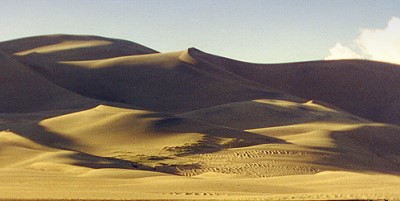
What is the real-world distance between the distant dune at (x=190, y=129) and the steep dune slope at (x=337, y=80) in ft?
0.50

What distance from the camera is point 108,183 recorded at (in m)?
22.2

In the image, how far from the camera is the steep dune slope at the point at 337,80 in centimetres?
6862

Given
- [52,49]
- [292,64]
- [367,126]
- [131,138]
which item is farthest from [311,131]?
[52,49]

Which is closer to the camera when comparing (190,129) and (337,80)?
(190,129)

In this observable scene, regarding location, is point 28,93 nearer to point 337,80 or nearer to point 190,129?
point 190,129

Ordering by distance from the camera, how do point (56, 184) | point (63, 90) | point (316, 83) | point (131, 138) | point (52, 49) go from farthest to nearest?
1. point (52, 49)
2. point (316, 83)
3. point (63, 90)
4. point (131, 138)
5. point (56, 184)

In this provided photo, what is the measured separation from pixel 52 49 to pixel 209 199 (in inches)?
2611

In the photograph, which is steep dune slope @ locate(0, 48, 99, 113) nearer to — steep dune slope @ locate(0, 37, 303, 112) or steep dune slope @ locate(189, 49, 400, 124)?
steep dune slope @ locate(0, 37, 303, 112)

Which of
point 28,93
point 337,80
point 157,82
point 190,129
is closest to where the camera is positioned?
point 190,129

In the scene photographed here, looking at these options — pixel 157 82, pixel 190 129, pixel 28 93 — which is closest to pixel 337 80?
pixel 157 82

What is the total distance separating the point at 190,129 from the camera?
3681 cm

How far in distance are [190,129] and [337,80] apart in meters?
38.4

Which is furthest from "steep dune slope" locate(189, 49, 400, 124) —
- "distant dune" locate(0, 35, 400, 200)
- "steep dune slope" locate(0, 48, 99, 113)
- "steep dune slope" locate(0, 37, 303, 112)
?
"steep dune slope" locate(0, 48, 99, 113)

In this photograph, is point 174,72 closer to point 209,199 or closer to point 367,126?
point 367,126
